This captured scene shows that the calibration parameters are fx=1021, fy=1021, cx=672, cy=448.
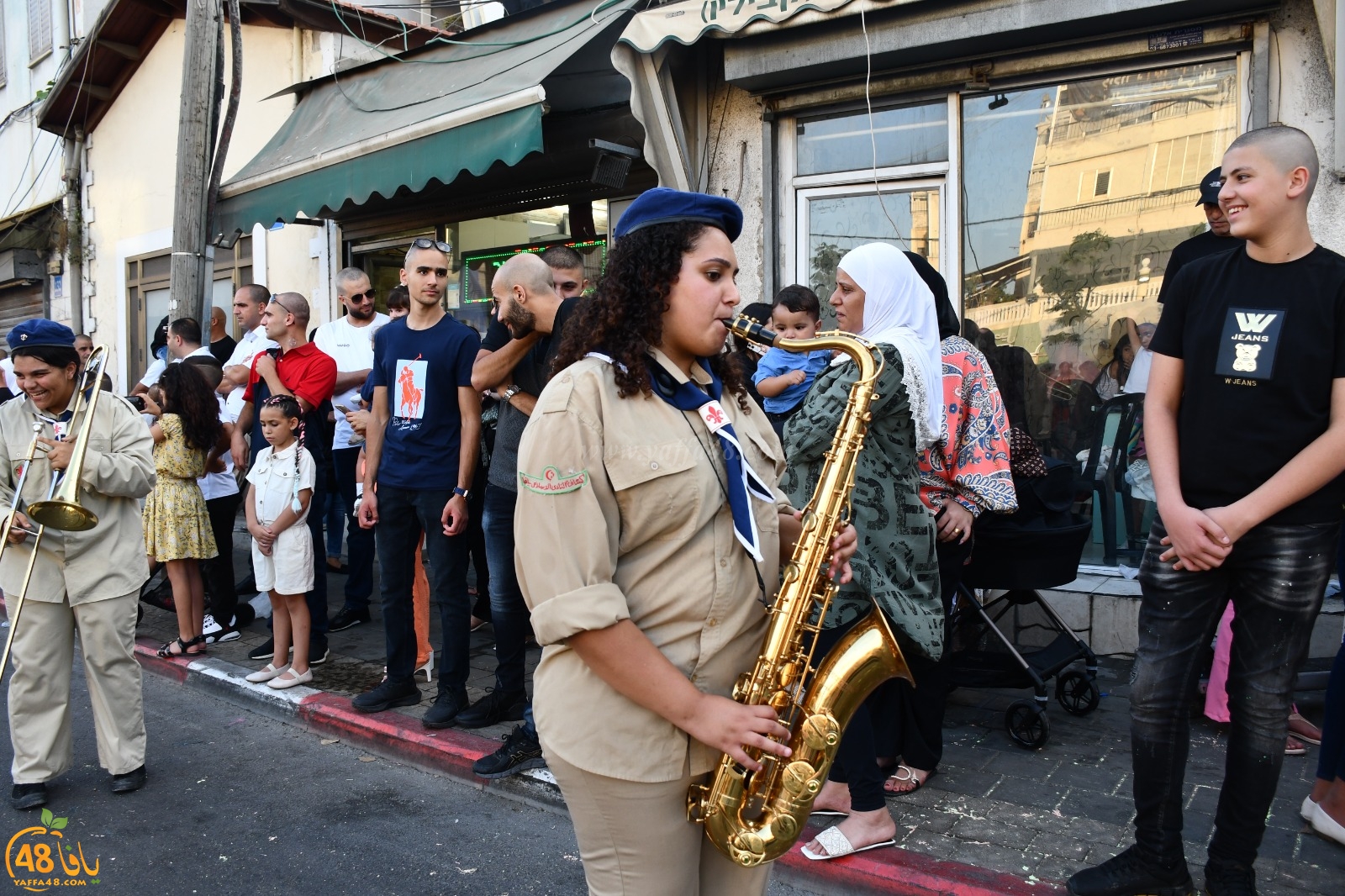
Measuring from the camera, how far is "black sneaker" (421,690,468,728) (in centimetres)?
496

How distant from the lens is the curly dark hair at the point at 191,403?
6402 millimetres

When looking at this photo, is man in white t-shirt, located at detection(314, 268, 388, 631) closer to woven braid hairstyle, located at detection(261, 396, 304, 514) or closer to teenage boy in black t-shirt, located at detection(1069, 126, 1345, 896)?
woven braid hairstyle, located at detection(261, 396, 304, 514)

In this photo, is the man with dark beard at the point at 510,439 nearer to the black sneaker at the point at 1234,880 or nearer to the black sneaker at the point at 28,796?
the black sneaker at the point at 28,796

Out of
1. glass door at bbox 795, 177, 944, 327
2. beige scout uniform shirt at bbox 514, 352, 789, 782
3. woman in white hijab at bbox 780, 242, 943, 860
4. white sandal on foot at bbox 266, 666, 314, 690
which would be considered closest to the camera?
beige scout uniform shirt at bbox 514, 352, 789, 782

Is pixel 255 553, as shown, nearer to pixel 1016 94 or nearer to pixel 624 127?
pixel 624 127

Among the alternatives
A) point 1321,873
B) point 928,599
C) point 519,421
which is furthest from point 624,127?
point 1321,873

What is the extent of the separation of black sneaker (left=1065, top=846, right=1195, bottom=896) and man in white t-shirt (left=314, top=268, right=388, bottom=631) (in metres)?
5.12

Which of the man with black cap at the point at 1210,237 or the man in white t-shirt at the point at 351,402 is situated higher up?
the man with black cap at the point at 1210,237

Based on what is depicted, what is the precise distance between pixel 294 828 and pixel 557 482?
303 centimetres

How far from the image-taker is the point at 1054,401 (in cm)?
645

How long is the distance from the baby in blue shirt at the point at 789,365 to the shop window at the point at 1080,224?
1.35 metres

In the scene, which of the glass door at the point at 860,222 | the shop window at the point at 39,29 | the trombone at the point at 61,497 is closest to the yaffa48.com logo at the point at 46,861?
the trombone at the point at 61,497

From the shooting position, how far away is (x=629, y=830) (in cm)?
192

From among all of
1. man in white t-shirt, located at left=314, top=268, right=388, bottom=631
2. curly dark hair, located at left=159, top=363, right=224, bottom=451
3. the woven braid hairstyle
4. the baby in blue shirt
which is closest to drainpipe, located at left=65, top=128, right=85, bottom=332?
man in white t-shirt, located at left=314, top=268, right=388, bottom=631
